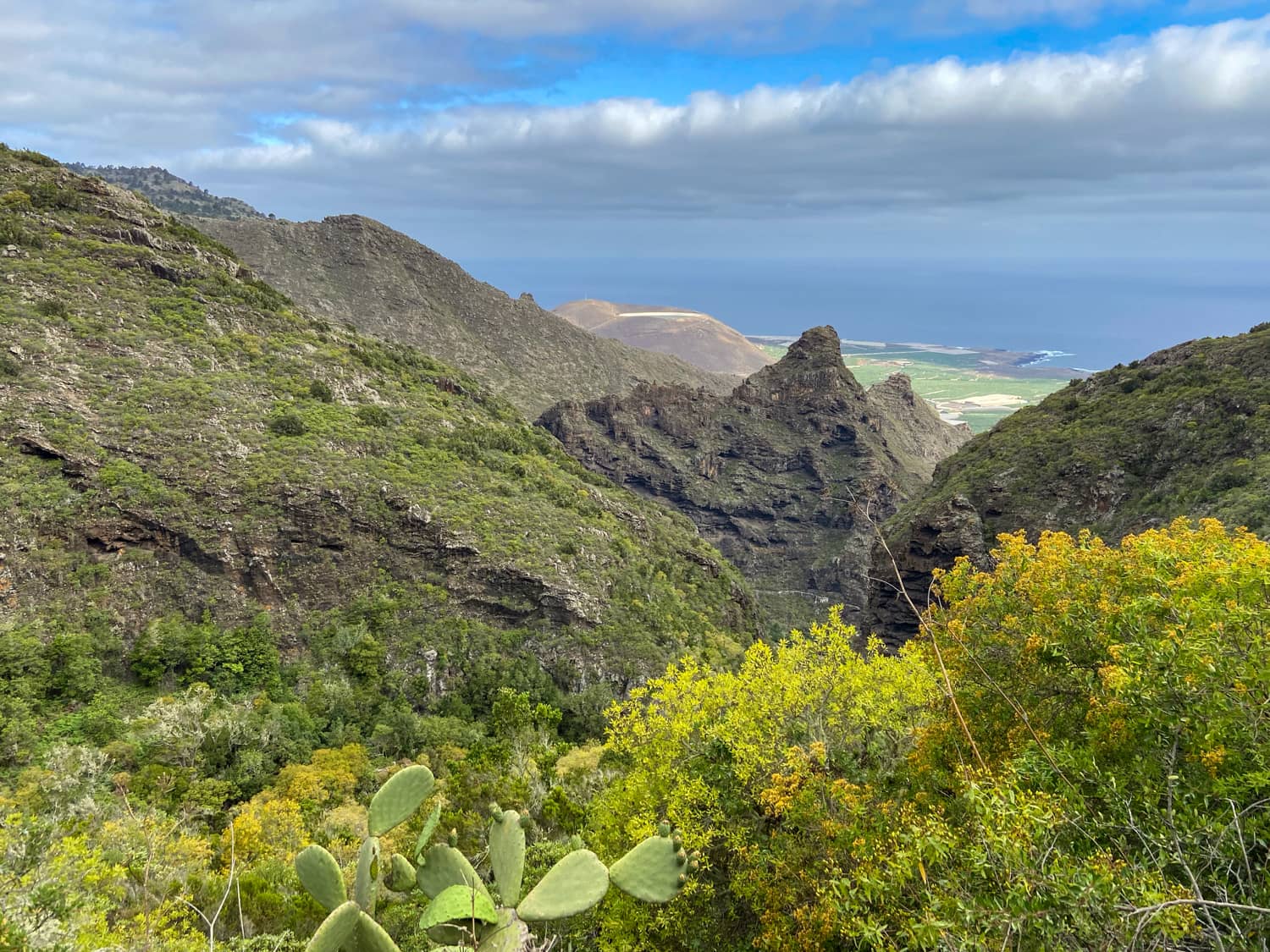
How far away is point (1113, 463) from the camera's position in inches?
2212

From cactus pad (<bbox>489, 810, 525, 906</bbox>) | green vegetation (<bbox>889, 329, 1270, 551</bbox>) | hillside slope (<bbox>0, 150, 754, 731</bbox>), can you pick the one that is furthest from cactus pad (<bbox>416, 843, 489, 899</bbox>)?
green vegetation (<bbox>889, 329, 1270, 551</bbox>)

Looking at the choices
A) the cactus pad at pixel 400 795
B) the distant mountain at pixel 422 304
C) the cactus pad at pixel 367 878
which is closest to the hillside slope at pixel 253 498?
the cactus pad at pixel 400 795

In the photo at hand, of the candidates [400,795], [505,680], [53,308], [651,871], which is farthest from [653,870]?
[53,308]

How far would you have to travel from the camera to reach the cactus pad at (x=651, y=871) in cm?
942

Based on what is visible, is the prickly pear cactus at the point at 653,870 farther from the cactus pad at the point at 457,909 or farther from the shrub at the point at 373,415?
the shrub at the point at 373,415

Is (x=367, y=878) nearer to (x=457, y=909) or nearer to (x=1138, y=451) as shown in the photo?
(x=457, y=909)

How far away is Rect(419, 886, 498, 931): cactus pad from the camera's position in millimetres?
7605

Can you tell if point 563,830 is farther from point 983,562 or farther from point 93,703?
point 983,562

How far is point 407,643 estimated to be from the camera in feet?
138

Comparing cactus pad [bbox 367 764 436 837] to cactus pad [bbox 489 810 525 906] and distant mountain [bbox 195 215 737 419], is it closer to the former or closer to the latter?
cactus pad [bbox 489 810 525 906]

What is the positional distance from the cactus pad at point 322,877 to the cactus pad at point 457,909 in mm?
1225

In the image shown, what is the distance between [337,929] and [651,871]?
4.35m

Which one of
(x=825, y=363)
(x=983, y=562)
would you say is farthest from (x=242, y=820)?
(x=825, y=363)

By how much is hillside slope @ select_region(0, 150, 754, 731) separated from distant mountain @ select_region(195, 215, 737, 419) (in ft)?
199
